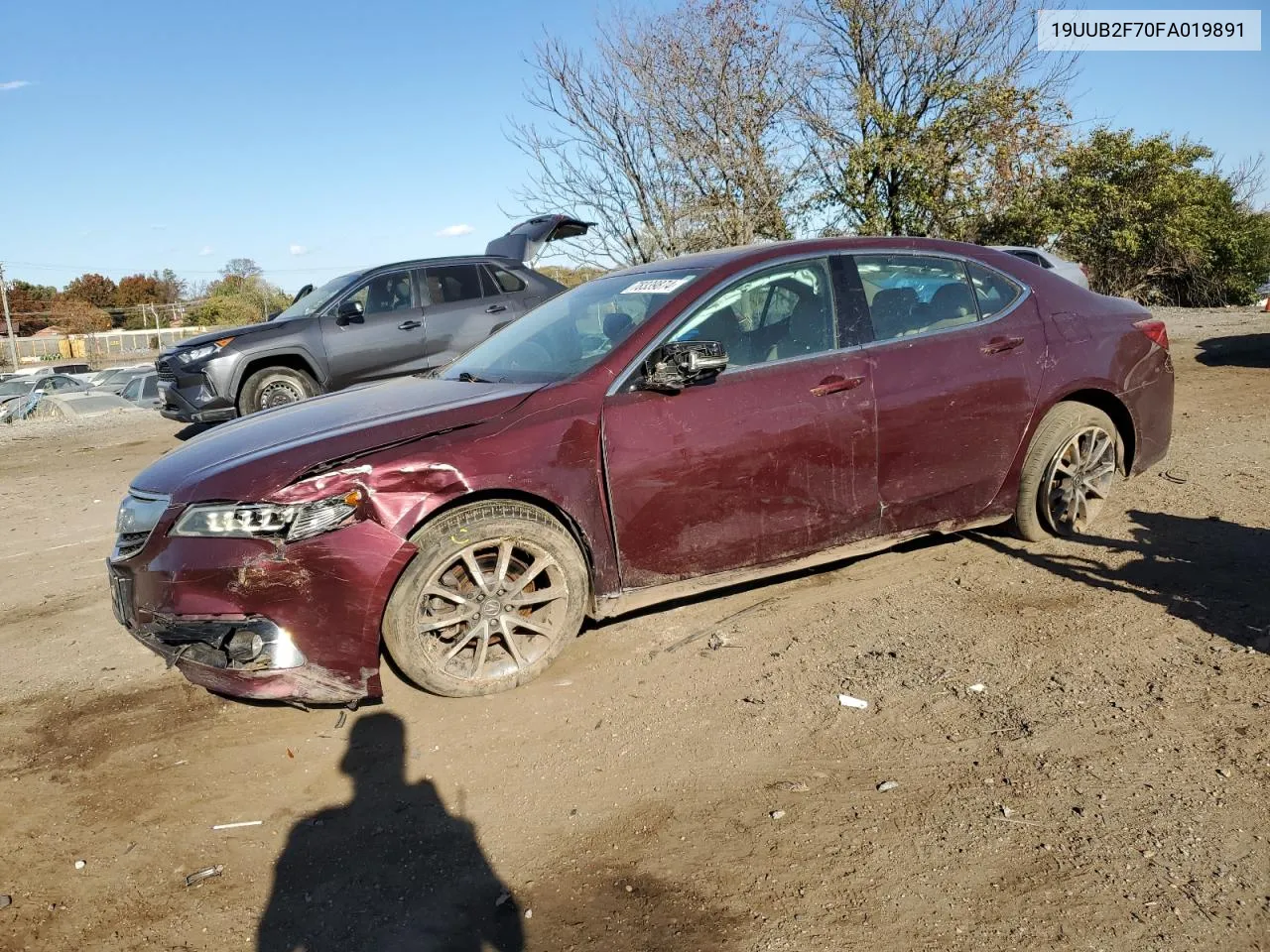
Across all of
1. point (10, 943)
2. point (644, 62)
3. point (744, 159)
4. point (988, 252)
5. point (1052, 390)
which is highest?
point (644, 62)

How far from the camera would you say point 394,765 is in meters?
3.38

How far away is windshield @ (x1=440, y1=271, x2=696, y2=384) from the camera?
4191 mm

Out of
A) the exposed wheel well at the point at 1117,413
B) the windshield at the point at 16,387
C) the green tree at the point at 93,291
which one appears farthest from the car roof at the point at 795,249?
the green tree at the point at 93,291

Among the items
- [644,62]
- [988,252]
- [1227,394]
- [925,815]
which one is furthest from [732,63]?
[925,815]

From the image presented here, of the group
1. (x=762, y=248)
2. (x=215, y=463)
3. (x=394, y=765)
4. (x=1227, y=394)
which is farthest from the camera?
(x=1227, y=394)

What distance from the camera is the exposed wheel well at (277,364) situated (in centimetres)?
972

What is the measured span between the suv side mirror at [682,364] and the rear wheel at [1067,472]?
1963mm

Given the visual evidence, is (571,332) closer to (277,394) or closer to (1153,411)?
(1153,411)

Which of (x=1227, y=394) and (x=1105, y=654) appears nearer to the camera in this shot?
(x=1105, y=654)

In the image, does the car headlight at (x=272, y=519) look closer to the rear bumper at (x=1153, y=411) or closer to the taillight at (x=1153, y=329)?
the rear bumper at (x=1153, y=411)

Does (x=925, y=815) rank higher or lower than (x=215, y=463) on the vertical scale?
lower

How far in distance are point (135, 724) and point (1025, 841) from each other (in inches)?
132

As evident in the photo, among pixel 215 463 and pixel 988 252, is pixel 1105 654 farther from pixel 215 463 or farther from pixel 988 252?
pixel 215 463

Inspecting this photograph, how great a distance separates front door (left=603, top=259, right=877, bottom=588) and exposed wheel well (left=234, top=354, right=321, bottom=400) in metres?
6.82
